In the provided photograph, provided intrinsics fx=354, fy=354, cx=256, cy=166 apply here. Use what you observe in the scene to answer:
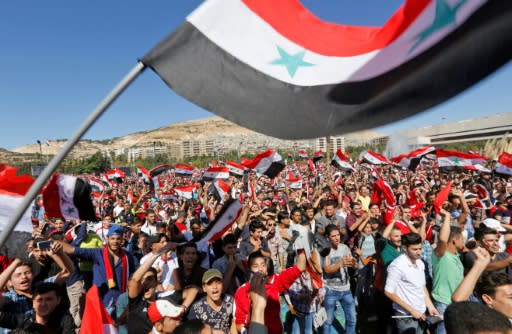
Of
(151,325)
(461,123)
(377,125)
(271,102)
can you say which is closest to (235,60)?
(271,102)

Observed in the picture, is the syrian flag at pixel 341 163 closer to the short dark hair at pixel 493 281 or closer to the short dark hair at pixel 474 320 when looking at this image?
the short dark hair at pixel 493 281

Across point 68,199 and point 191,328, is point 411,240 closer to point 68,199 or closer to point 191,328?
point 191,328

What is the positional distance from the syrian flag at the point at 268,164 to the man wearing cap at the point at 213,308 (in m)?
6.67

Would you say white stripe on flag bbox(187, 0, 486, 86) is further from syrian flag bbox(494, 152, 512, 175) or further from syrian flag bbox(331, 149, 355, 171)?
syrian flag bbox(331, 149, 355, 171)

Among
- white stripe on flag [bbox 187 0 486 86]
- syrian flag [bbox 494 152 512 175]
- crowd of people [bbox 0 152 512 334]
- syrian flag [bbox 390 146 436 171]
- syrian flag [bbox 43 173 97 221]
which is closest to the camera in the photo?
white stripe on flag [bbox 187 0 486 86]

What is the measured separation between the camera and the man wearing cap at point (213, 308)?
3.10 m

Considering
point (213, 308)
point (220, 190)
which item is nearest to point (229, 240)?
point (213, 308)

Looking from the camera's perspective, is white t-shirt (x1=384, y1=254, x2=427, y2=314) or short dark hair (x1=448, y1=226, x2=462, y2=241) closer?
white t-shirt (x1=384, y1=254, x2=427, y2=314)

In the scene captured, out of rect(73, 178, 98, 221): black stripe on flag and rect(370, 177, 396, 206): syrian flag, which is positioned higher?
rect(73, 178, 98, 221): black stripe on flag

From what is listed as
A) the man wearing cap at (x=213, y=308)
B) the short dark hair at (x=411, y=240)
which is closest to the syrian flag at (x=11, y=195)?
the man wearing cap at (x=213, y=308)

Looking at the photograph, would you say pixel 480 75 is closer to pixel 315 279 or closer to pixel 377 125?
pixel 377 125

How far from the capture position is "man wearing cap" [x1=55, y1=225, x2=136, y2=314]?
4.25 meters

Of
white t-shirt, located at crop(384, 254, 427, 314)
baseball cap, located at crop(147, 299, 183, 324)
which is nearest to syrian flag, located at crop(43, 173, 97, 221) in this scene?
baseball cap, located at crop(147, 299, 183, 324)

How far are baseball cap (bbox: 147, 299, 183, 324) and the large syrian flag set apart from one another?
171 centimetres
